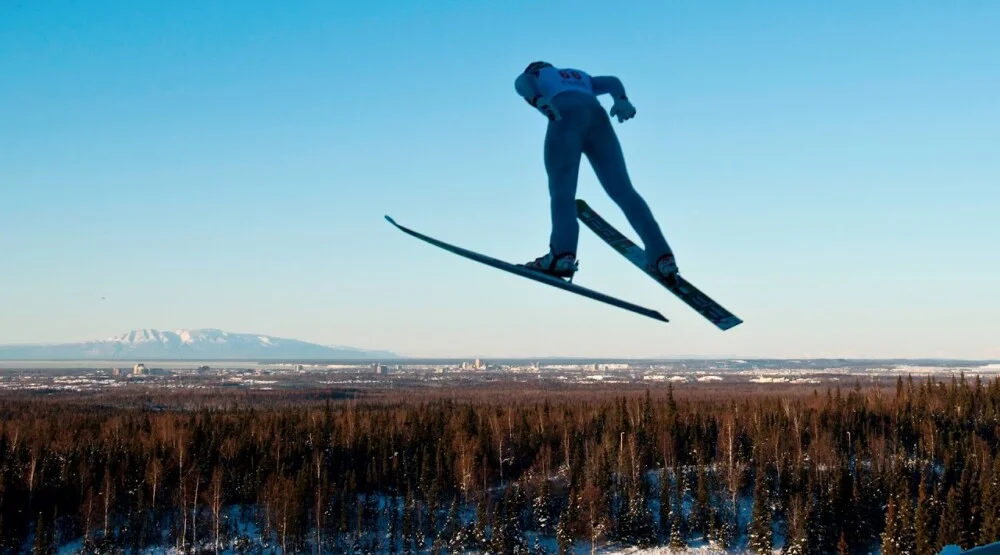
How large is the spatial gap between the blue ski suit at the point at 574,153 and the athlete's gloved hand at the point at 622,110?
12 centimetres

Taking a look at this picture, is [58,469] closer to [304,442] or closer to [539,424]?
[304,442]

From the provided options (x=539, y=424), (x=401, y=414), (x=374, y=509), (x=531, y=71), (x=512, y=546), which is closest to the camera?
(x=531, y=71)

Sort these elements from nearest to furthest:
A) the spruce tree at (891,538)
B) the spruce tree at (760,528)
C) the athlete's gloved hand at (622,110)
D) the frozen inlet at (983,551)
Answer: the frozen inlet at (983,551) < the athlete's gloved hand at (622,110) < the spruce tree at (891,538) < the spruce tree at (760,528)

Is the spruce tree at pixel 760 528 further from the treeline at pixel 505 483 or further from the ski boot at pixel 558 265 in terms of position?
the ski boot at pixel 558 265

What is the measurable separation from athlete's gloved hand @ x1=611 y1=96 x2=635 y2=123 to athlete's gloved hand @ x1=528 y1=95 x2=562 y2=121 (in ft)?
1.45

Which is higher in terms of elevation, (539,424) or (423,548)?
(539,424)

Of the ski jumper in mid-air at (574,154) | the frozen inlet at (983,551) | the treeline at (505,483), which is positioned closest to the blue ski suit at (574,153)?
the ski jumper in mid-air at (574,154)

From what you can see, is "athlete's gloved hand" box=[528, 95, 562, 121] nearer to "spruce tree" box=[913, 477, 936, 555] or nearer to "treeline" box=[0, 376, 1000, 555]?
"spruce tree" box=[913, 477, 936, 555]

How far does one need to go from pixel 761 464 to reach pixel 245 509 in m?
41.2

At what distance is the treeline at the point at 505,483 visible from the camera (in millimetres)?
63156

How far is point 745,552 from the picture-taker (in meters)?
64.6

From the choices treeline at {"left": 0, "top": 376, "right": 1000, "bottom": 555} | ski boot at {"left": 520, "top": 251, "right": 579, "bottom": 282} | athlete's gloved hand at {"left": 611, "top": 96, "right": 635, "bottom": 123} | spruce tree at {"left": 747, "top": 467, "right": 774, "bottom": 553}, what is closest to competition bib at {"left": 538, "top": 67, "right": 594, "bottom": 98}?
athlete's gloved hand at {"left": 611, "top": 96, "right": 635, "bottom": 123}

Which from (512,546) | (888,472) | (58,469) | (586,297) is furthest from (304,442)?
(586,297)

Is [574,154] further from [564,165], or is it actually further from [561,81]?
[561,81]
